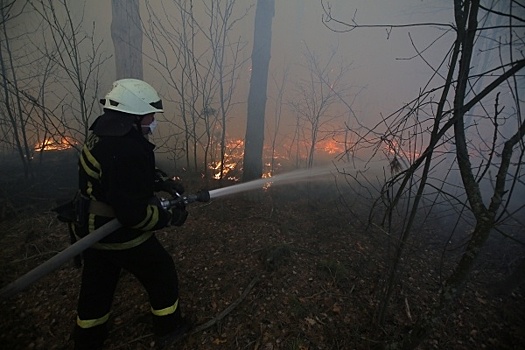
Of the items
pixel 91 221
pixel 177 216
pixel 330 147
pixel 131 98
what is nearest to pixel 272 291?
pixel 177 216

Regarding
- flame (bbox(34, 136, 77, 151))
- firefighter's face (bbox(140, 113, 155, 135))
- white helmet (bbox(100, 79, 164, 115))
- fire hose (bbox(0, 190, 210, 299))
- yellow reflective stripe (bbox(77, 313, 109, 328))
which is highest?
white helmet (bbox(100, 79, 164, 115))

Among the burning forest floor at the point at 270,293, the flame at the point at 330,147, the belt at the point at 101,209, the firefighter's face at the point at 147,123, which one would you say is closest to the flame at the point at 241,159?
the flame at the point at 330,147

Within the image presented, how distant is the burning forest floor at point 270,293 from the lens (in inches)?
114

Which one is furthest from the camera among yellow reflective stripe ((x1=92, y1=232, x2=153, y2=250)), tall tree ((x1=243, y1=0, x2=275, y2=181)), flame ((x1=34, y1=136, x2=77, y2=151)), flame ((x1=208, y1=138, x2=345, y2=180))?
flame ((x1=208, y1=138, x2=345, y2=180))

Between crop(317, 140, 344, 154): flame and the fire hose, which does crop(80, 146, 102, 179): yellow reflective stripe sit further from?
crop(317, 140, 344, 154): flame

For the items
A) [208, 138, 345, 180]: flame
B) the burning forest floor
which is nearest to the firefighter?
the burning forest floor

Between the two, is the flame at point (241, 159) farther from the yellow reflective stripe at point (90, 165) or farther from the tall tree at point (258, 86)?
the yellow reflective stripe at point (90, 165)

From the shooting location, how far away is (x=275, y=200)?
20.0 feet

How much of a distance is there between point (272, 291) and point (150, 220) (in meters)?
1.88

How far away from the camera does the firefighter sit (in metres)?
2.19

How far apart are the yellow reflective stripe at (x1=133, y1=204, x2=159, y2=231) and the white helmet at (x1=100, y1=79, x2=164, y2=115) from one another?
2.99 feet

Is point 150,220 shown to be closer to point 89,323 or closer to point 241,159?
point 89,323

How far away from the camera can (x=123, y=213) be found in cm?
218

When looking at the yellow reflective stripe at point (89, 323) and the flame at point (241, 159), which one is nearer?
the yellow reflective stripe at point (89, 323)
